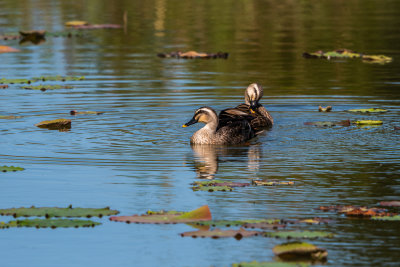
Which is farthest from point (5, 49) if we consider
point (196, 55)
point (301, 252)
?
point (301, 252)

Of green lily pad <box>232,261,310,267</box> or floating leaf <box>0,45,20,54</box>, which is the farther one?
floating leaf <box>0,45,20,54</box>

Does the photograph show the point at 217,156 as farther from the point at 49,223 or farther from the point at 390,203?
the point at 49,223

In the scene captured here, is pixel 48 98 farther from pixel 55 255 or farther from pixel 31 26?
pixel 31 26

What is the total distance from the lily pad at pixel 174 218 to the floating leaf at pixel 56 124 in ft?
20.6

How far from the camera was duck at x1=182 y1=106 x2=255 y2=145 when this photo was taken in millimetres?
13711

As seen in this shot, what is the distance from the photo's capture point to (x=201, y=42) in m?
28.8

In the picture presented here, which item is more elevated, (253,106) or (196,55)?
(196,55)

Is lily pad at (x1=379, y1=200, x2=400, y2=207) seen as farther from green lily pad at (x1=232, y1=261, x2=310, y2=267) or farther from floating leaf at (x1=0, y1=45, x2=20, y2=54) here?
floating leaf at (x1=0, y1=45, x2=20, y2=54)

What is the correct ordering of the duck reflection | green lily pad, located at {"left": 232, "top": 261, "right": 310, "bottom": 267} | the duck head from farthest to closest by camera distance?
1. the duck head
2. the duck reflection
3. green lily pad, located at {"left": 232, "top": 261, "right": 310, "bottom": 267}

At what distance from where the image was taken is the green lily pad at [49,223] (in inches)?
335

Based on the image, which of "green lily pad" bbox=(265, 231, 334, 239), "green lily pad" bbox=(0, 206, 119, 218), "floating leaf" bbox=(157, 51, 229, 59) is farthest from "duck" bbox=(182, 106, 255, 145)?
"floating leaf" bbox=(157, 51, 229, 59)

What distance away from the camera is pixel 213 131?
1383 cm

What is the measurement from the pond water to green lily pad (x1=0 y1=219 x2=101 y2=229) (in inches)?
3.1

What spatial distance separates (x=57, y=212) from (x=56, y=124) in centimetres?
605
